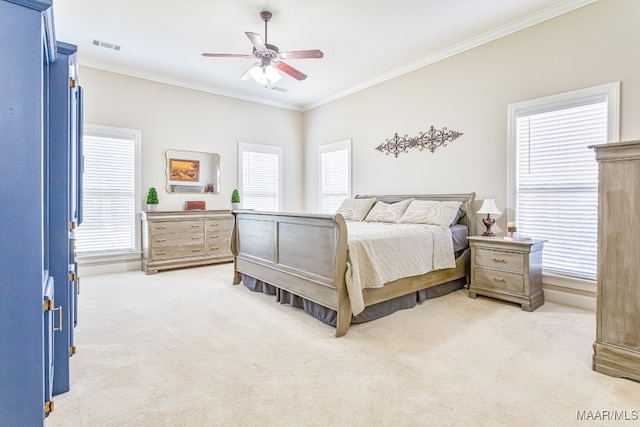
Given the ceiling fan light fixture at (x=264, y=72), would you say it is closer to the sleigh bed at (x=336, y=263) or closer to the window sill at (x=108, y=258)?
the sleigh bed at (x=336, y=263)

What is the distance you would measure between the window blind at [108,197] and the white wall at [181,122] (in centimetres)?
24

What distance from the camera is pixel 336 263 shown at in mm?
2762

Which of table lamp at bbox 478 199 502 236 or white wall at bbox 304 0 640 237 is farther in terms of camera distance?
table lamp at bbox 478 199 502 236

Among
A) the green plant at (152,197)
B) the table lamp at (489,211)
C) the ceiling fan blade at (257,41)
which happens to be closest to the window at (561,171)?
the table lamp at (489,211)

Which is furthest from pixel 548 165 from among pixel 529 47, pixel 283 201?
pixel 283 201

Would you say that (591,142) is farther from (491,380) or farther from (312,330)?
(312,330)

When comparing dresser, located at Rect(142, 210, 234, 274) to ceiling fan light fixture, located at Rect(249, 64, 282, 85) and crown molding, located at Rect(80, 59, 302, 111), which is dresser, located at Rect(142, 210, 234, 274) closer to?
crown molding, located at Rect(80, 59, 302, 111)

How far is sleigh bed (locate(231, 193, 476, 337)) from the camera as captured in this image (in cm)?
281

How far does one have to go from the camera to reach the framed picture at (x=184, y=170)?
19.1 ft

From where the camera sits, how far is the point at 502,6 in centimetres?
356

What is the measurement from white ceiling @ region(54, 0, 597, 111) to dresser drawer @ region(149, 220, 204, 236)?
96.3 inches

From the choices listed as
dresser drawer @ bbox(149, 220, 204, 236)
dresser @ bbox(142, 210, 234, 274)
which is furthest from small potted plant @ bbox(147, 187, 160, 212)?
dresser drawer @ bbox(149, 220, 204, 236)

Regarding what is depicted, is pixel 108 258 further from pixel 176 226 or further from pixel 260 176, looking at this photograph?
pixel 260 176

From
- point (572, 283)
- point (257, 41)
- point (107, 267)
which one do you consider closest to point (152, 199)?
point (107, 267)
